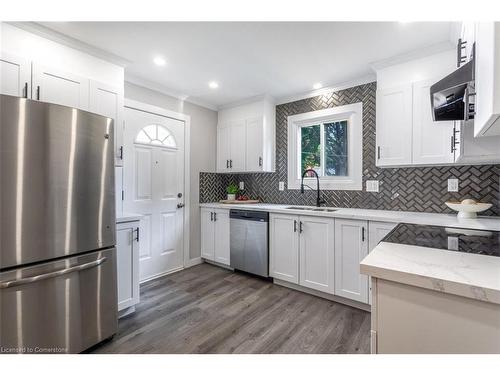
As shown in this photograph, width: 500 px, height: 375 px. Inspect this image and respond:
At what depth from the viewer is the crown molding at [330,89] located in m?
Result: 2.72

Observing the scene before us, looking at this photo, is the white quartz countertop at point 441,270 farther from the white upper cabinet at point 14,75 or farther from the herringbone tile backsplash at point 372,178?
the white upper cabinet at point 14,75

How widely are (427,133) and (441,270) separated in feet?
5.92

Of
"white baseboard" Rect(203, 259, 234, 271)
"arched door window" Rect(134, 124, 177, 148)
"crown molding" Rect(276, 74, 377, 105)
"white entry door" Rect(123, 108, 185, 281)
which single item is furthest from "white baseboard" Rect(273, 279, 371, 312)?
"crown molding" Rect(276, 74, 377, 105)

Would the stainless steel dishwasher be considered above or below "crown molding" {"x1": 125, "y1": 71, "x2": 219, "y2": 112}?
below

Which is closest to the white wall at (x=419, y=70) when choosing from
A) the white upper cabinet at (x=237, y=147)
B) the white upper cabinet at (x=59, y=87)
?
the white upper cabinet at (x=237, y=147)

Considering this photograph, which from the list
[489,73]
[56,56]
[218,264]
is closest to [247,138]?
[218,264]

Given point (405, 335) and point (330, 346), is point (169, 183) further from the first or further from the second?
point (405, 335)

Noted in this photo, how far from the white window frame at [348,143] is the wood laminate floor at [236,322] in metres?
1.38

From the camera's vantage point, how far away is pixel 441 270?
797mm

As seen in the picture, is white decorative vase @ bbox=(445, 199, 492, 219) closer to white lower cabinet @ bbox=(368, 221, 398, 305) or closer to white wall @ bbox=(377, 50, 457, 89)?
white lower cabinet @ bbox=(368, 221, 398, 305)

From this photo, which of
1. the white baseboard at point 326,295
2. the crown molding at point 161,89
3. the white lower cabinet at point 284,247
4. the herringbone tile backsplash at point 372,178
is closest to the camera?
the herringbone tile backsplash at point 372,178

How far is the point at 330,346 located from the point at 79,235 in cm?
194

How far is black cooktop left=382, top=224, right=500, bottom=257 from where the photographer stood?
1067 mm

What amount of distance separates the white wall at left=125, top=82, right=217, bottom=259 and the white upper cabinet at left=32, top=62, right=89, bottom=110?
1.23 metres
